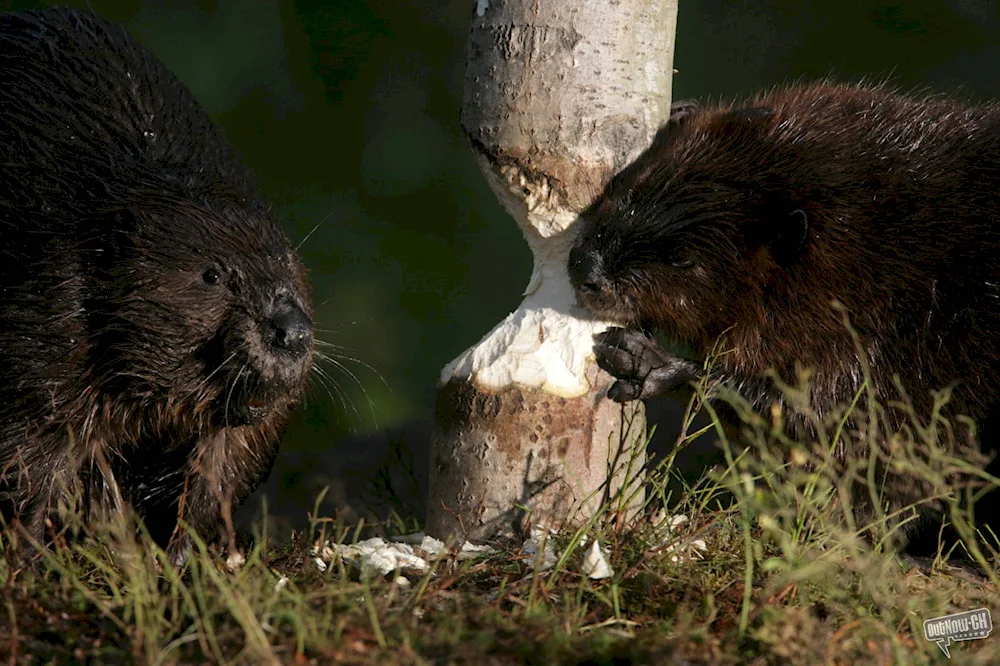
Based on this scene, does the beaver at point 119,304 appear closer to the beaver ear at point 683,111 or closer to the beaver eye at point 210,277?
the beaver eye at point 210,277

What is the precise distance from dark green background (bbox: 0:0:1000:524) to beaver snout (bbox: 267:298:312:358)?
178 cm

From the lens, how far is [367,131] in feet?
15.3

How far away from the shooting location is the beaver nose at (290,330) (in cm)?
272

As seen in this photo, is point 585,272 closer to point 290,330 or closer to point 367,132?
point 290,330

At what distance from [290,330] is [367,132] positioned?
6.88 ft

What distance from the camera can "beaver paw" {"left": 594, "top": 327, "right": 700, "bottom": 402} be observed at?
115 inches

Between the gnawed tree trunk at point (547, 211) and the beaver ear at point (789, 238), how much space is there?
1.37ft

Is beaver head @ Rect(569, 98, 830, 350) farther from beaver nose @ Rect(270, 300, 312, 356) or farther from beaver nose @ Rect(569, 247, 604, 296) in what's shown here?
beaver nose @ Rect(270, 300, 312, 356)

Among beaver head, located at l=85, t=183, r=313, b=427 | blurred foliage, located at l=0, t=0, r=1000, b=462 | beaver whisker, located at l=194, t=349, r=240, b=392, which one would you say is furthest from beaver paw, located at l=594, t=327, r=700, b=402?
blurred foliage, located at l=0, t=0, r=1000, b=462

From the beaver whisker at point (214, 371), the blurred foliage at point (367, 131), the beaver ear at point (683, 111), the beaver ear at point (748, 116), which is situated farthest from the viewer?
the blurred foliage at point (367, 131)

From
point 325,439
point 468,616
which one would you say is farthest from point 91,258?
point 325,439

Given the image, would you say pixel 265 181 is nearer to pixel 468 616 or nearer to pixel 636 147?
pixel 636 147

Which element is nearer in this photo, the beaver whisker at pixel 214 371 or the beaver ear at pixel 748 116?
the beaver whisker at pixel 214 371

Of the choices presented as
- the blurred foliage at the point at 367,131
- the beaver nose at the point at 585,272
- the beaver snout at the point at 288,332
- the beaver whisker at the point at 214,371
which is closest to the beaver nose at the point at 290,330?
the beaver snout at the point at 288,332
